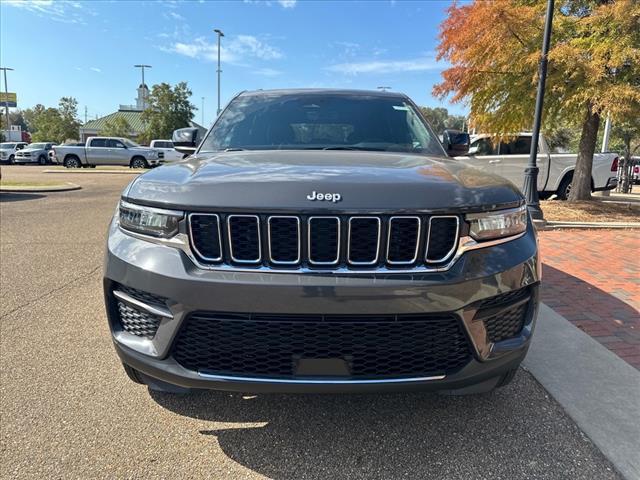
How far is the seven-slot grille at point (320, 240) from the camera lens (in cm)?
188

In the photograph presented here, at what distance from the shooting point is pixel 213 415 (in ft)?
8.12

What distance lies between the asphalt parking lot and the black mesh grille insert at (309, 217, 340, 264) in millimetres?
970

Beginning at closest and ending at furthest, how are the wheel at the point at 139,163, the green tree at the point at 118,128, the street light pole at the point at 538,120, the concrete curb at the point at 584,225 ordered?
the street light pole at the point at 538,120, the concrete curb at the point at 584,225, the wheel at the point at 139,163, the green tree at the point at 118,128

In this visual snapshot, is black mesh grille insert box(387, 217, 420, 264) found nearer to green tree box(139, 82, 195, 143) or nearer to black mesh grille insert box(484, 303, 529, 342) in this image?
black mesh grille insert box(484, 303, 529, 342)

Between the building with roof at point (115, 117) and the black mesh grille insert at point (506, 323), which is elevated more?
the building with roof at point (115, 117)

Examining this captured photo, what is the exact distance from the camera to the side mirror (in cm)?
346

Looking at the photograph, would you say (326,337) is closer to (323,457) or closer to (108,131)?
(323,457)

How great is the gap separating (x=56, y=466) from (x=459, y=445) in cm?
185

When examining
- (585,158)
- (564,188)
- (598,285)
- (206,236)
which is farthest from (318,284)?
(564,188)

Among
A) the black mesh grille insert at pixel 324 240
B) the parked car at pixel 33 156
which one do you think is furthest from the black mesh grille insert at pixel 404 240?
the parked car at pixel 33 156

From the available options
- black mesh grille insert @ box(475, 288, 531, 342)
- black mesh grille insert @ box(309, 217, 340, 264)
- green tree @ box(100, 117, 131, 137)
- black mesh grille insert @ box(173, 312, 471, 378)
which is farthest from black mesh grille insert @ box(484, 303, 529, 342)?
green tree @ box(100, 117, 131, 137)

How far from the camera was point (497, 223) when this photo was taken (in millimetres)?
2062

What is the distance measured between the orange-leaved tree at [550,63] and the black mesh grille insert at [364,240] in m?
8.14

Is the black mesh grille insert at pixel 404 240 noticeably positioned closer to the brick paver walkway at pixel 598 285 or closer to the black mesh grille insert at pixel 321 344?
the black mesh grille insert at pixel 321 344
